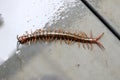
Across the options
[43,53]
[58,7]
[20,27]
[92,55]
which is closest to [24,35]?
[20,27]

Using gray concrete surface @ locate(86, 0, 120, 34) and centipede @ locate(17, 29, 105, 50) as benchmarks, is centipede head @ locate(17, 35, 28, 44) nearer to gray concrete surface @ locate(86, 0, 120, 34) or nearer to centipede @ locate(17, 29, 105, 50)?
centipede @ locate(17, 29, 105, 50)

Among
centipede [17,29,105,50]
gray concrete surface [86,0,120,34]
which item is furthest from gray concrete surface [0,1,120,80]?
gray concrete surface [86,0,120,34]

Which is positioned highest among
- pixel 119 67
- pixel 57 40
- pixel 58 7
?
pixel 58 7

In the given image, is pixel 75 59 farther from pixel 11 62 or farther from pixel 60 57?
pixel 11 62

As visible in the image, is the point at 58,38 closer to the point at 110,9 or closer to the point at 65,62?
the point at 65,62

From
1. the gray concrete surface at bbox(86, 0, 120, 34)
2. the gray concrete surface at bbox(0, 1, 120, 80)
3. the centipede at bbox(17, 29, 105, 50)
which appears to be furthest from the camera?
the gray concrete surface at bbox(86, 0, 120, 34)

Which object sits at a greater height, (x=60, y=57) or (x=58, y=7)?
(x=58, y=7)
